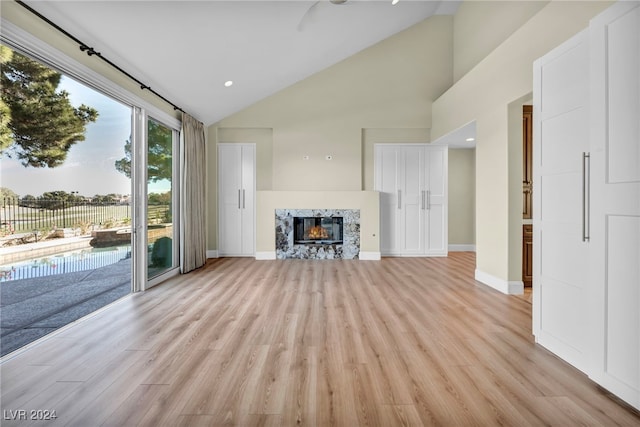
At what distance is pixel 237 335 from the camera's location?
8.27 feet

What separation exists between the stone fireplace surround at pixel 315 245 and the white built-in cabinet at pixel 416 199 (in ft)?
2.30

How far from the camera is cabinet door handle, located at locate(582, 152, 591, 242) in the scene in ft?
6.27

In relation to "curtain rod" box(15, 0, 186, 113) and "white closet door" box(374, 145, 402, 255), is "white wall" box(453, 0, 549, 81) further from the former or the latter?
"curtain rod" box(15, 0, 186, 113)

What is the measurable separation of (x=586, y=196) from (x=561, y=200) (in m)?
0.24

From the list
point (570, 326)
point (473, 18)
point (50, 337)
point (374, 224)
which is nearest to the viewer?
point (570, 326)

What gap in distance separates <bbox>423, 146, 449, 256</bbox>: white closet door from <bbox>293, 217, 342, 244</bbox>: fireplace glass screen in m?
1.81

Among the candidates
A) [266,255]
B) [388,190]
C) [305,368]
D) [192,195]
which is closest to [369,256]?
[388,190]

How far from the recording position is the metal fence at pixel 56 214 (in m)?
2.63

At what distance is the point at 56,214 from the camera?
3691mm

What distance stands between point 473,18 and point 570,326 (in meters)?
5.06

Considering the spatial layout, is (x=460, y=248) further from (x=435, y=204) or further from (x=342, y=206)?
(x=342, y=206)

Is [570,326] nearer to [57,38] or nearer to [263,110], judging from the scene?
[57,38]

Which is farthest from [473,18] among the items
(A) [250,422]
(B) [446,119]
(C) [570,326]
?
(A) [250,422]

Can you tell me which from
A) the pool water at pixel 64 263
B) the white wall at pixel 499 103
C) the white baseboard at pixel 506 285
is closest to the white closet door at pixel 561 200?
the white wall at pixel 499 103
